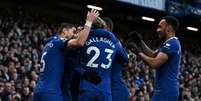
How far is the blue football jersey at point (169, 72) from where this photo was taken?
872 centimetres

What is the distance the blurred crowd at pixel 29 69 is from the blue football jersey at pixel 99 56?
24.3 ft

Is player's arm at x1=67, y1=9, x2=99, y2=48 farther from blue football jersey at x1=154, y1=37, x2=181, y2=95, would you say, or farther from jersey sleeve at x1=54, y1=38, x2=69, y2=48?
blue football jersey at x1=154, y1=37, x2=181, y2=95

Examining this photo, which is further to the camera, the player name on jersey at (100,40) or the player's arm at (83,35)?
the player name on jersey at (100,40)

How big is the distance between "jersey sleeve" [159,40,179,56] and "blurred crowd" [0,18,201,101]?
7.81 meters

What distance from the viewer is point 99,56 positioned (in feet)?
28.7

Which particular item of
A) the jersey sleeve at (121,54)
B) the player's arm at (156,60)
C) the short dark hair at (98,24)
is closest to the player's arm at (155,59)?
the player's arm at (156,60)

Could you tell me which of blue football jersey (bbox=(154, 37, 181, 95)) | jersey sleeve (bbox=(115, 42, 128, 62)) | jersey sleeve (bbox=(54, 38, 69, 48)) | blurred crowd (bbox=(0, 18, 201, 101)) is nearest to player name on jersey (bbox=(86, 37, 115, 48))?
jersey sleeve (bbox=(115, 42, 128, 62))

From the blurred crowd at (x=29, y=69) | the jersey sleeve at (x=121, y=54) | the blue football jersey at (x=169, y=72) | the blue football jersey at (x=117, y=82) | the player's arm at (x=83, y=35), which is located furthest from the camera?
the blurred crowd at (x=29, y=69)

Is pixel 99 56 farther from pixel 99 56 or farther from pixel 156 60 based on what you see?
pixel 156 60

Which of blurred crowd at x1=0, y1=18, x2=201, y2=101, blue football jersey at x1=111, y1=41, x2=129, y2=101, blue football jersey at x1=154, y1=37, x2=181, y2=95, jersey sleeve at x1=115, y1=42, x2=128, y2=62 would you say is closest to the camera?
→ blue football jersey at x1=154, y1=37, x2=181, y2=95

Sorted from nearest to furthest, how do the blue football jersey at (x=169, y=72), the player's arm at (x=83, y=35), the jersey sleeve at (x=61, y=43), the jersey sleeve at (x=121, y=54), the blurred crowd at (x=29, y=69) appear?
the player's arm at (x=83, y=35) → the blue football jersey at (x=169, y=72) → the jersey sleeve at (x=61, y=43) → the jersey sleeve at (x=121, y=54) → the blurred crowd at (x=29, y=69)

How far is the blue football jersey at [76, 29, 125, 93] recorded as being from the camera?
8.74 meters

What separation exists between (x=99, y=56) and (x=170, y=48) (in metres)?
0.95

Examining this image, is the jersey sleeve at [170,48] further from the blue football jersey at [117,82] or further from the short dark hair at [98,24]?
the short dark hair at [98,24]
